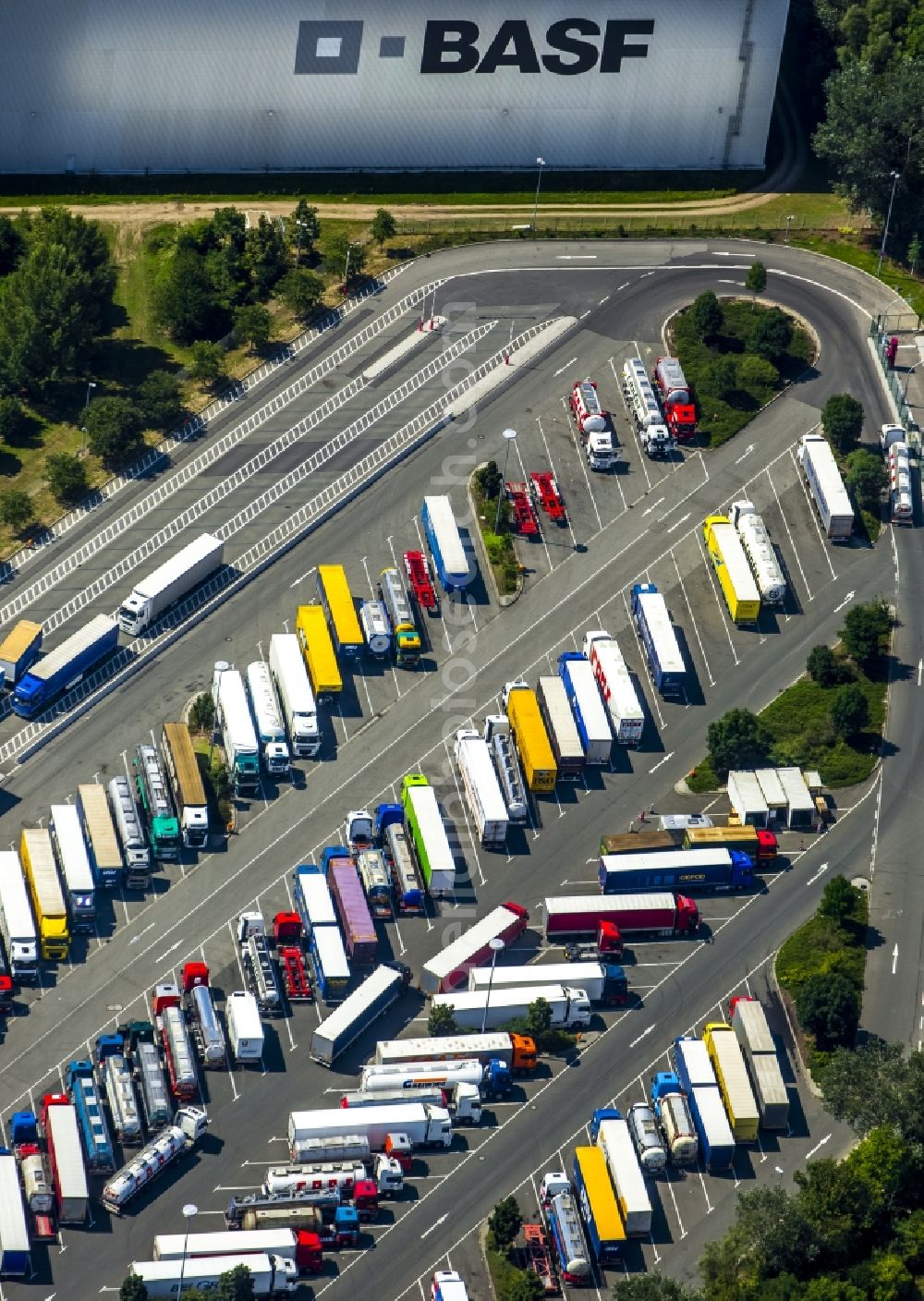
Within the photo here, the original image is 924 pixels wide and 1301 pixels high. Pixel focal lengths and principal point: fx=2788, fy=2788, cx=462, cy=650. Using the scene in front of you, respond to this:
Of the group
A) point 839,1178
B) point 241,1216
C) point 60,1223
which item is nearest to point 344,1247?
point 241,1216

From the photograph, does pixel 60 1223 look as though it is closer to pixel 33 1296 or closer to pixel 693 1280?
pixel 33 1296

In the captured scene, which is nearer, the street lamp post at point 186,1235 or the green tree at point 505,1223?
the street lamp post at point 186,1235

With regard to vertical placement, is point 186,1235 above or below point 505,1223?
below

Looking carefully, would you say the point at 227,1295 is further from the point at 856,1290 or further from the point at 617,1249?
the point at 856,1290

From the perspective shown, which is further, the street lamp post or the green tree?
the green tree

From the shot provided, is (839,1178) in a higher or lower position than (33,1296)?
higher

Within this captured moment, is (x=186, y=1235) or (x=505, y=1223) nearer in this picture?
(x=186, y=1235)

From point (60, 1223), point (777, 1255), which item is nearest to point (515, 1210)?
point (777, 1255)

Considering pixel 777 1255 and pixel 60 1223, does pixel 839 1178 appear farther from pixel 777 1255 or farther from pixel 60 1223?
pixel 60 1223
